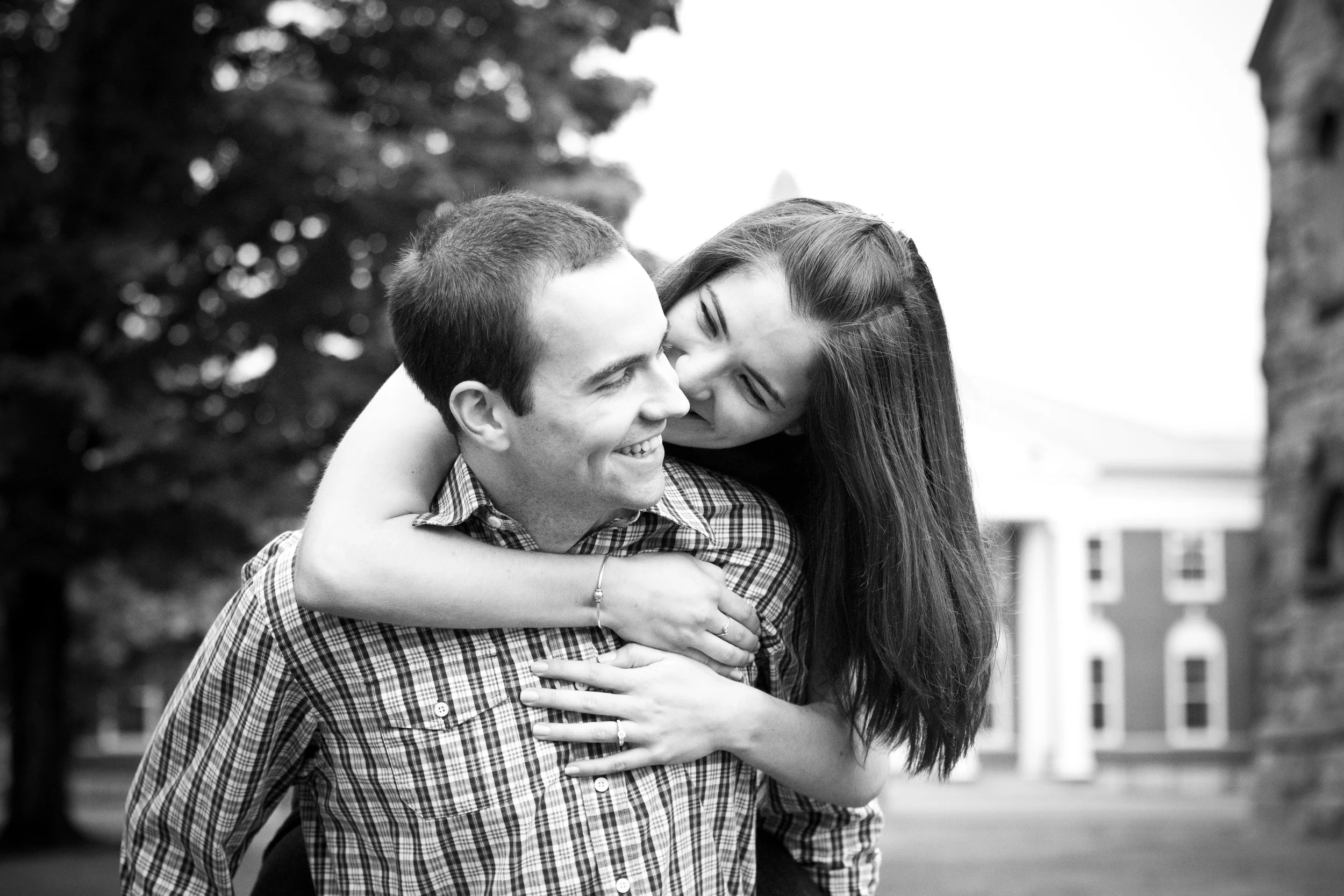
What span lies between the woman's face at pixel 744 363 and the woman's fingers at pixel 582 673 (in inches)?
15.8

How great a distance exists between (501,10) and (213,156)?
7.97ft

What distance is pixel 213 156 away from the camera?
9.91 meters

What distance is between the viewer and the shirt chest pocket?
6.34 ft

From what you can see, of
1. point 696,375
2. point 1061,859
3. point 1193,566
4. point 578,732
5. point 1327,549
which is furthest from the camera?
point 1193,566

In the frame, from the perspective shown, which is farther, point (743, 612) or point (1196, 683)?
point (1196, 683)

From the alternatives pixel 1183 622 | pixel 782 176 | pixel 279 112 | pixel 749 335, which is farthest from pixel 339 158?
pixel 1183 622

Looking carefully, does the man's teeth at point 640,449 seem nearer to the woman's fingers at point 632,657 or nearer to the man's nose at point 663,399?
the man's nose at point 663,399

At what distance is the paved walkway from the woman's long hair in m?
8.84

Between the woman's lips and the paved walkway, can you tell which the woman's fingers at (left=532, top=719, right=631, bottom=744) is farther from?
the paved walkway

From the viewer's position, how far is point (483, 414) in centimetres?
192

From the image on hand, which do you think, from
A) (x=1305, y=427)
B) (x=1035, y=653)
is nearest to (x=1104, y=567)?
(x=1035, y=653)

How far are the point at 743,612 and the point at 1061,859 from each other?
41.9ft

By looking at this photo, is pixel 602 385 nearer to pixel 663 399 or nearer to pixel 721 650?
pixel 663 399

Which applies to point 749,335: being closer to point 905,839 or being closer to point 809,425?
point 809,425
